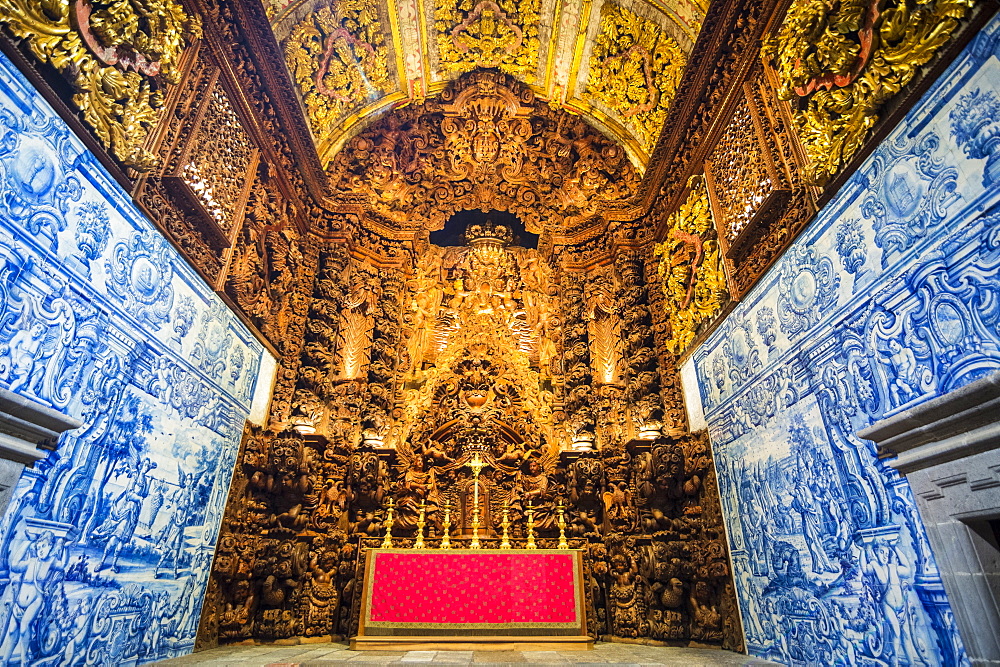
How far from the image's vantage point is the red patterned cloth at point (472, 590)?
253 inches

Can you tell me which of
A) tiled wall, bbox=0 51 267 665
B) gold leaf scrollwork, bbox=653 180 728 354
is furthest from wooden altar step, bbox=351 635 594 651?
gold leaf scrollwork, bbox=653 180 728 354

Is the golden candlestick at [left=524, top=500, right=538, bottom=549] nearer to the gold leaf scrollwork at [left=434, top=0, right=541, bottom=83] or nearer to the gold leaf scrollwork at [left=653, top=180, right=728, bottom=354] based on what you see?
the gold leaf scrollwork at [left=653, top=180, right=728, bottom=354]

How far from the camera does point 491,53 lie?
10.9 meters

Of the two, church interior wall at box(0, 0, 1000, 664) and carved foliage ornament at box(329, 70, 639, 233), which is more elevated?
carved foliage ornament at box(329, 70, 639, 233)

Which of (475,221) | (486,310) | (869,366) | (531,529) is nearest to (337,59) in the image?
(475,221)

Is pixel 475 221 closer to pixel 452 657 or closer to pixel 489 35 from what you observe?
pixel 489 35

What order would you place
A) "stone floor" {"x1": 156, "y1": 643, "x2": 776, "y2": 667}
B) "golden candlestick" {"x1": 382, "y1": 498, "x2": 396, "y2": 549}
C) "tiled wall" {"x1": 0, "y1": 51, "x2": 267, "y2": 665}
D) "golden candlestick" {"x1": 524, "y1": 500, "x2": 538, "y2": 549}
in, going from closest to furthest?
"tiled wall" {"x1": 0, "y1": 51, "x2": 267, "y2": 665}
"stone floor" {"x1": 156, "y1": 643, "x2": 776, "y2": 667}
"golden candlestick" {"x1": 382, "y1": 498, "x2": 396, "y2": 549}
"golden candlestick" {"x1": 524, "y1": 500, "x2": 538, "y2": 549}

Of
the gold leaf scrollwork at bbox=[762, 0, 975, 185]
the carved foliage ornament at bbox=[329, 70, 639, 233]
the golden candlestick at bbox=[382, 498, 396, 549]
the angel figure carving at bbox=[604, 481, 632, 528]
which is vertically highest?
the carved foliage ornament at bbox=[329, 70, 639, 233]

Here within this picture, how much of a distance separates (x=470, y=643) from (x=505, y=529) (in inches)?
70.4

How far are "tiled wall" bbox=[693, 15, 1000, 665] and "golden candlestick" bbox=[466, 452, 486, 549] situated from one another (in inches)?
152

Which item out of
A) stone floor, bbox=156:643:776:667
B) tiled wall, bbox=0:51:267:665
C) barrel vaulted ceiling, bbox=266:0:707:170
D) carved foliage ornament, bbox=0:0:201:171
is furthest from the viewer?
barrel vaulted ceiling, bbox=266:0:707:170

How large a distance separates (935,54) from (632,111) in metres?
7.04

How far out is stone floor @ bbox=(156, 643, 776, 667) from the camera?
16.6ft

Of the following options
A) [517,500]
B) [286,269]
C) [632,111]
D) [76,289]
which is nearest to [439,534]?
[517,500]
